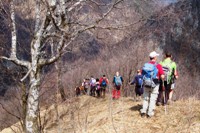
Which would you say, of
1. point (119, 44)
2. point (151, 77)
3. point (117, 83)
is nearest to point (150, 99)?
point (151, 77)

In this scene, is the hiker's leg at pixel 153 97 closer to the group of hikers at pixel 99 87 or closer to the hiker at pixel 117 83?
the hiker at pixel 117 83

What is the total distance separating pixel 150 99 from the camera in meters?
10.8

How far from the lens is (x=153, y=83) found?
1034 centimetres

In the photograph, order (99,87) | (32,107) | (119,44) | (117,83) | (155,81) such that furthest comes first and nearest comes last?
(119,44)
(99,87)
(117,83)
(155,81)
(32,107)

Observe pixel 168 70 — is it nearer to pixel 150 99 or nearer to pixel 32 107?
pixel 150 99

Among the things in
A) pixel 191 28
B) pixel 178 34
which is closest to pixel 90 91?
pixel 178 34

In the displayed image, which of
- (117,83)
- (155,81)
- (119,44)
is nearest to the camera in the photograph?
(155,81)

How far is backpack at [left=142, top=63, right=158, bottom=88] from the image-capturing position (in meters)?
10.2

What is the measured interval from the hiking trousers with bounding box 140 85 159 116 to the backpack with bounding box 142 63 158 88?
1.07 feet

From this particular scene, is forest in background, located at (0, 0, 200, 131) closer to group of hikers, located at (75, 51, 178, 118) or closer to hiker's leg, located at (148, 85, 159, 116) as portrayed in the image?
group of hikers, located at (75, 51, 178, 118)

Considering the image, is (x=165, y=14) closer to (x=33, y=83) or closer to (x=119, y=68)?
(x=33, y=83)

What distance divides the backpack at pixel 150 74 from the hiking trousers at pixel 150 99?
327mm

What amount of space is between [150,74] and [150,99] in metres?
0.91

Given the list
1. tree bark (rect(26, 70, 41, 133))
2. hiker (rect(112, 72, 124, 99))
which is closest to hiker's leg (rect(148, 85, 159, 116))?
tree bark (rect(26, 70, 41, 133))
